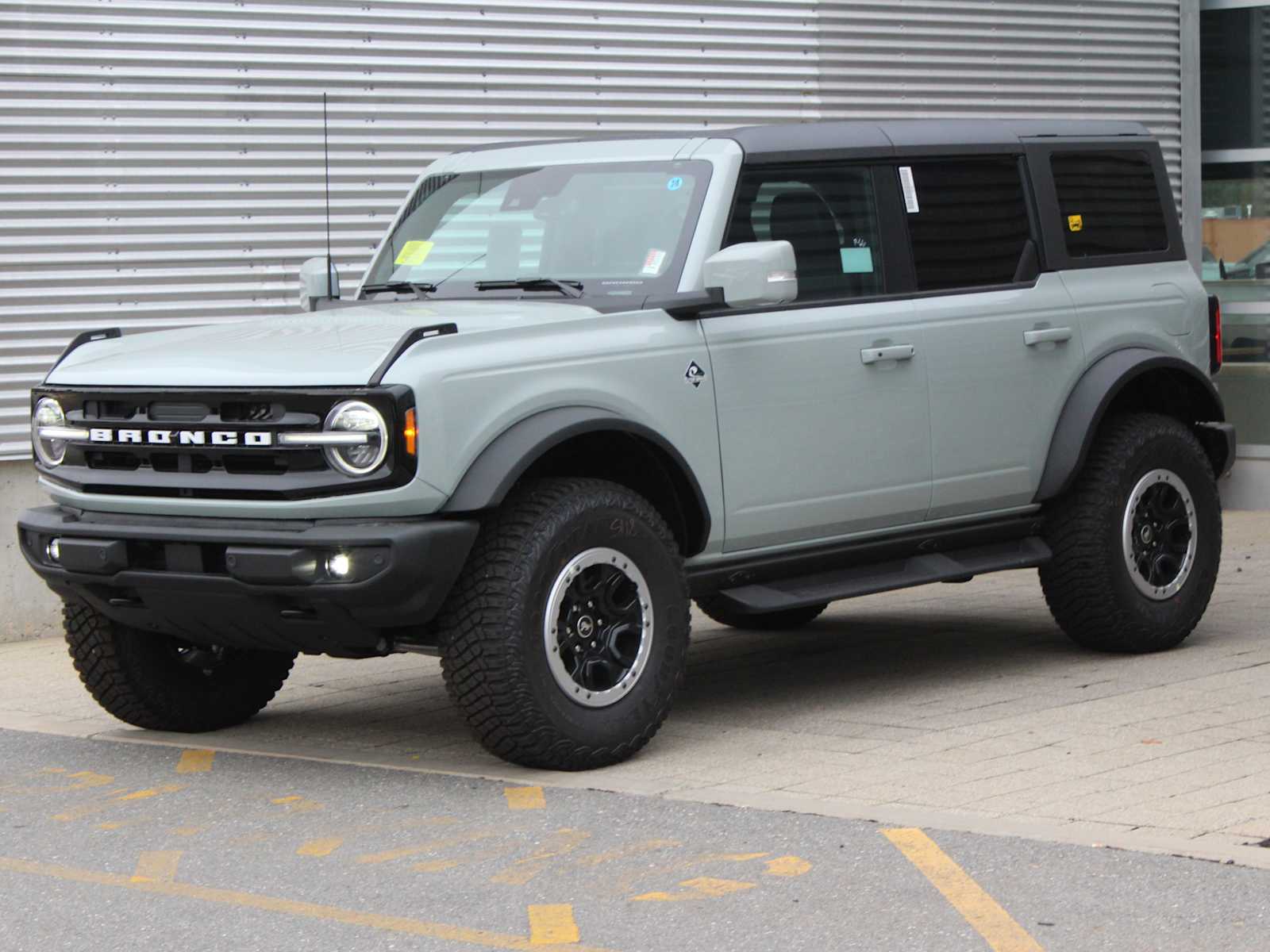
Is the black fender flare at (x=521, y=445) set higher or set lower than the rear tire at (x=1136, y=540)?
higher

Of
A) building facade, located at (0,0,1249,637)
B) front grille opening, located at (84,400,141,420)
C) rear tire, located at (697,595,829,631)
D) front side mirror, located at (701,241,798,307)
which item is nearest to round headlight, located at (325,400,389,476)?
front grille opening, located at (84,400,141,420)

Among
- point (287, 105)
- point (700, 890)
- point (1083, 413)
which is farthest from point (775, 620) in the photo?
point (700, 890)

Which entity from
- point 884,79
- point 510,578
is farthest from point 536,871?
point 884,79

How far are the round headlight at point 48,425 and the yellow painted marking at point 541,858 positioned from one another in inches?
90.9

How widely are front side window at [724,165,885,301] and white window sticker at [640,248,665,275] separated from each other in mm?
275

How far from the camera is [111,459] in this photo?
7.06 metres

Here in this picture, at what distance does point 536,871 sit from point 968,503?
3.09 metres

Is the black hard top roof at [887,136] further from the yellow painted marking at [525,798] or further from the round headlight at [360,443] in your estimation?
the yellow painted marking at [525,798]

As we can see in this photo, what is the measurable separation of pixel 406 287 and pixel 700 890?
3.20 metres

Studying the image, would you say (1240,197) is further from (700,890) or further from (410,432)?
(700,890)

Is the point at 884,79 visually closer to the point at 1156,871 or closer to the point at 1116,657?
the point at 1116,657

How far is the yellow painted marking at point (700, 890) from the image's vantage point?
5.36 meters

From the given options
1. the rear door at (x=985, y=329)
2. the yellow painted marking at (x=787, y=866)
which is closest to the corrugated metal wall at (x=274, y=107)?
the rear door at (x=985, y=329)

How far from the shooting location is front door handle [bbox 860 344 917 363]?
25.5ft
